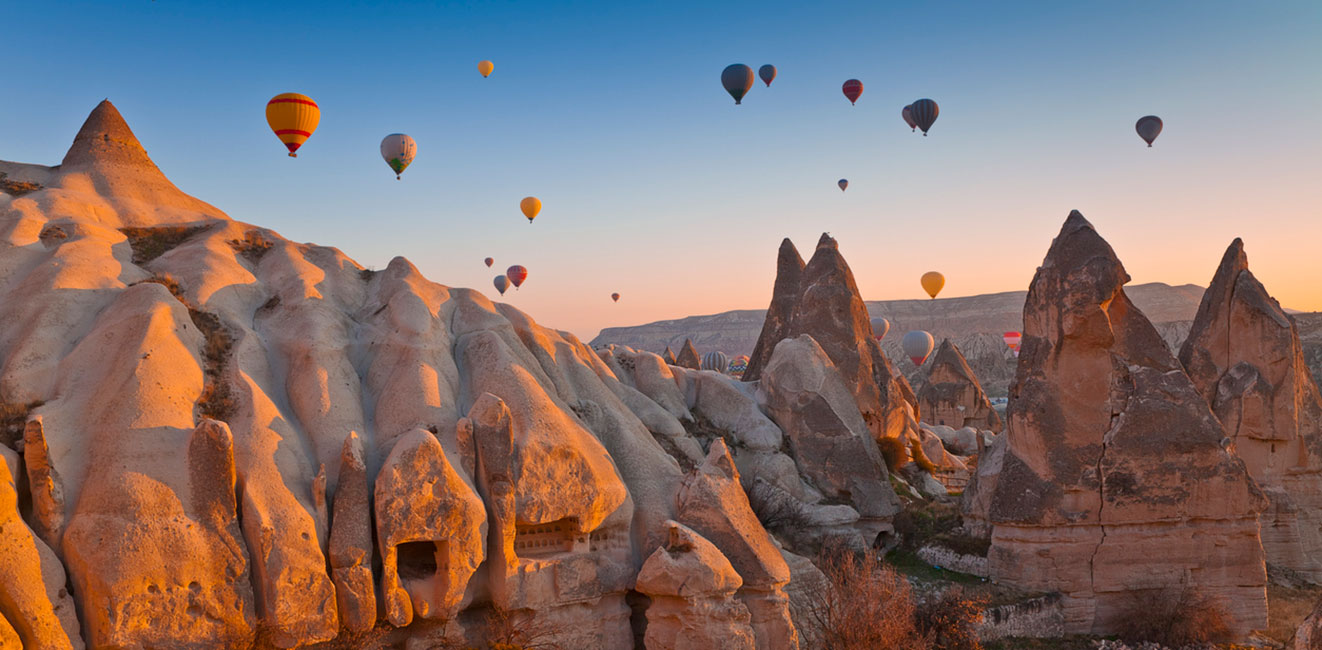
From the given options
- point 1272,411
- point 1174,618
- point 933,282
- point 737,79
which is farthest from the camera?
point 933,282

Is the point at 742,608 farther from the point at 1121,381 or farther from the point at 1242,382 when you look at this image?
the point at 1242,382

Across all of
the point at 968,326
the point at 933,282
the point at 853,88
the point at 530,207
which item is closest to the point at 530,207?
the point at 530,207

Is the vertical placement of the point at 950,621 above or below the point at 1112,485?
below

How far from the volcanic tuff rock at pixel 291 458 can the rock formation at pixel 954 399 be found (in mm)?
33306

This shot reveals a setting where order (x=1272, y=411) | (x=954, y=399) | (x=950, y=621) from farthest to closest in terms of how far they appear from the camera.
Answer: (x=954, y=399), (x=1272, y=411), (x=950, y=621)

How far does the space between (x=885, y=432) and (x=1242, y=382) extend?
8529mm

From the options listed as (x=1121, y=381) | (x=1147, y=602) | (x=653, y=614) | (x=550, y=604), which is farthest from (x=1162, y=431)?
(x=550, y=604)

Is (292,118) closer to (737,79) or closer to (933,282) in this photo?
(737,79)

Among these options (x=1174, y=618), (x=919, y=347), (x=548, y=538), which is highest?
(x=919, y=347)

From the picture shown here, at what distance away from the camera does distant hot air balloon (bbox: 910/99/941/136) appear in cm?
3622

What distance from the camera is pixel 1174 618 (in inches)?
677

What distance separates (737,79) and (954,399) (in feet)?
70.5

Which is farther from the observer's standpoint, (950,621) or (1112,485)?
(1112,485)

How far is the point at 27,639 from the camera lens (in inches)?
405
